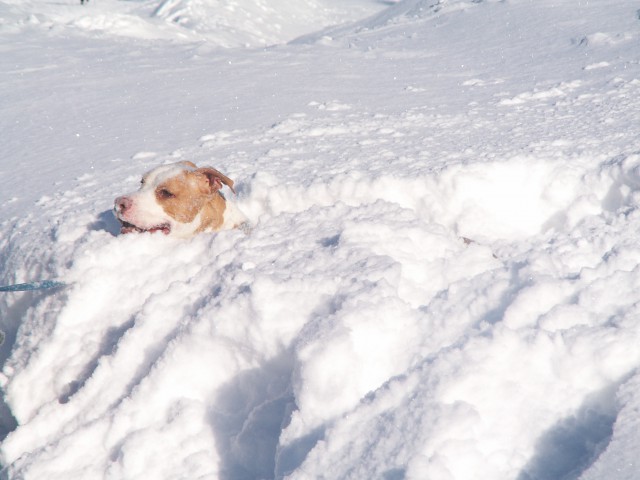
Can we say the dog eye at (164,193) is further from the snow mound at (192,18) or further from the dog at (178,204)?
the snow mound at (192,18)

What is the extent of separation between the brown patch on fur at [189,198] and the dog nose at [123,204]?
0.16 m

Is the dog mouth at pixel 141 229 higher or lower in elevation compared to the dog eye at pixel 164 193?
lower

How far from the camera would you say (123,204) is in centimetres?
324

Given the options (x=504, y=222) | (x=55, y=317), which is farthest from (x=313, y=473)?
(x=504, y=222)

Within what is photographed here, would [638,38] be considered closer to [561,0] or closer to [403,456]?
[561,0]

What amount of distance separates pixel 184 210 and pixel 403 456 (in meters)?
2.09

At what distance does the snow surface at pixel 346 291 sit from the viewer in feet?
6.03

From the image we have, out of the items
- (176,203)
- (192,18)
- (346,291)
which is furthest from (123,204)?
(192,18)

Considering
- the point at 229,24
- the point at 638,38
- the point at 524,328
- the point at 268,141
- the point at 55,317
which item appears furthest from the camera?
the point at 229,24

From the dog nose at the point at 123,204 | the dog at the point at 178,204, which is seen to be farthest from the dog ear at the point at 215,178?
the dog nose at the point at 123,204

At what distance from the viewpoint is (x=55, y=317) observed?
2.99 m

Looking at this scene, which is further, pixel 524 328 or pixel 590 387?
pixel 524 328

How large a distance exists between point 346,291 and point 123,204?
57.6 inches

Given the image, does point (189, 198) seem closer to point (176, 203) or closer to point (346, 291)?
point (176, 203)
